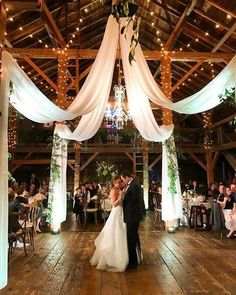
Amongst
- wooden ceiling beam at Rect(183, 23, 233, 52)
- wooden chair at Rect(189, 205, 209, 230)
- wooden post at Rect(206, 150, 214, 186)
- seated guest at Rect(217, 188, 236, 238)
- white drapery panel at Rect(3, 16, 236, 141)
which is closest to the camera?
white drapery panel at Rect(3, 16, 236, 141)

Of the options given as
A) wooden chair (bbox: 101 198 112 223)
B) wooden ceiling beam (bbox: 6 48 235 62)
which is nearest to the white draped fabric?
wooden ceiling beam (bbox: 6 48 235 62)

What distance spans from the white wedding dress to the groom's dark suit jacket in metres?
0.16

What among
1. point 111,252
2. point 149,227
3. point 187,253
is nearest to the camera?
point 111,252

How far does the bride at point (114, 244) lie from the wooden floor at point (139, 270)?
18 cm

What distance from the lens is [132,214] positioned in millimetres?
4824

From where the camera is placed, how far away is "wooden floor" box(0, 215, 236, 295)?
384 centimetres

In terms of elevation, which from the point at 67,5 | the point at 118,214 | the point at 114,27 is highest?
the point at 67,5

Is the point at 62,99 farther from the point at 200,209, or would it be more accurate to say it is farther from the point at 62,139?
the point at 200,209

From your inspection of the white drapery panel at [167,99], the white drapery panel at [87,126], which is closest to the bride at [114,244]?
the white drapery panel at [167,99]

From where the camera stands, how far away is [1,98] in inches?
131

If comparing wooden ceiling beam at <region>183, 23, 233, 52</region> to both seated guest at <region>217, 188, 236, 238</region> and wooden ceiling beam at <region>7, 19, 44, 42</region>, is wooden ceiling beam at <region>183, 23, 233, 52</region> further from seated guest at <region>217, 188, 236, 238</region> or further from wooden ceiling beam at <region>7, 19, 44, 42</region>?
seated guest at <region>217, 188, 236, 238</region>

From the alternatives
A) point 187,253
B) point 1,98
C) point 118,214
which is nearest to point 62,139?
point 118,214

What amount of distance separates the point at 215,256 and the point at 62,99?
17.0 feet

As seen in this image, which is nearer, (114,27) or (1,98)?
(1,98)
